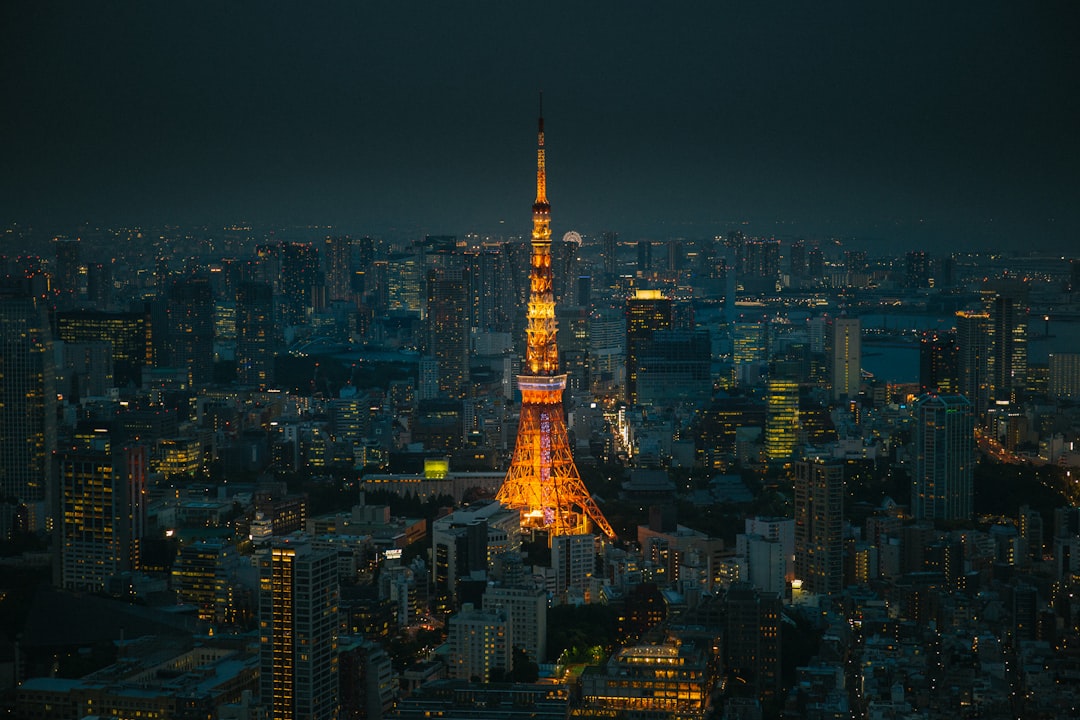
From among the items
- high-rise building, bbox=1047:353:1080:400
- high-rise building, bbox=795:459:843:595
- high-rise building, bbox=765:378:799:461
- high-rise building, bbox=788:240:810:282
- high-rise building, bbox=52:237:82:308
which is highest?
high-rise building, bbox=788:240:810:282

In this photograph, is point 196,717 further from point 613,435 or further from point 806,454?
point 613,435

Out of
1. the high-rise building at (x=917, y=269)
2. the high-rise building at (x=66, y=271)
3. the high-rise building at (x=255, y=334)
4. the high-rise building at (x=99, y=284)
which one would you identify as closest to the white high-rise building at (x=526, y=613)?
the high-rise building at (x=66, y=271)

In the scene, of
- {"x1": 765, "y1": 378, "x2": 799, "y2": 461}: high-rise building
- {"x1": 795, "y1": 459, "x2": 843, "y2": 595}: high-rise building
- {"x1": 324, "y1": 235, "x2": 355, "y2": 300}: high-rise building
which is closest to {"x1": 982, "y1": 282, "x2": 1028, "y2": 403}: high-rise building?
{"x1": 765, "y1": 378, "x2": 799, "y2": 461}: high-rise building

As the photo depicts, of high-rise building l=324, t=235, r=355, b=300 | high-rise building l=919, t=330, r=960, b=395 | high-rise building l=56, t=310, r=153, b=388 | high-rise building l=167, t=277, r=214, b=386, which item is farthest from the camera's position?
high-rise building l=324, t=235, r=355, b=300

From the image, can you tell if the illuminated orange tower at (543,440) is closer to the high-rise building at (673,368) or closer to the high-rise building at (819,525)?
the high-rise building at (819,525)

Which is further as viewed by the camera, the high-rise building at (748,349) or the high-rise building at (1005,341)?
the high-rise building at (748,349)

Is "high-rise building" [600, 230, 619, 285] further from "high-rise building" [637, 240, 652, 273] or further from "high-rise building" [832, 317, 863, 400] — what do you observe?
"high-rise building" [832, 317, 863, 400]
